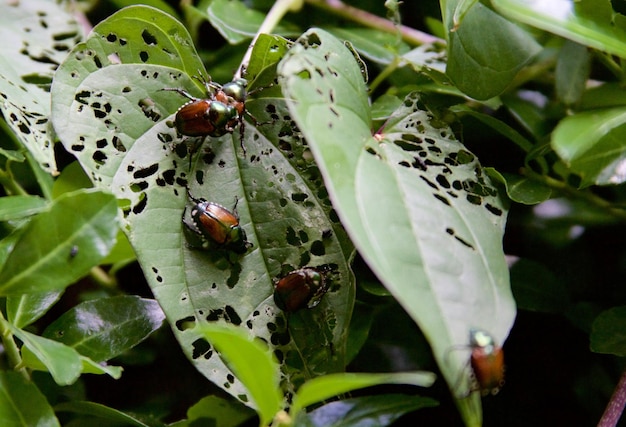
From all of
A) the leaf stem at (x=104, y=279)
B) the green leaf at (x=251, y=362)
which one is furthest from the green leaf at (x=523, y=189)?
the leaf stem at (x=104, y=279)

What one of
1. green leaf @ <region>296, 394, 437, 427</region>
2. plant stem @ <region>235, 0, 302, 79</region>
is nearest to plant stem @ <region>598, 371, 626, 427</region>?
green leaf @ <region>296, 394, 437, 427</region>

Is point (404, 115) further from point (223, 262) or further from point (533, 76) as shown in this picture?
point (533, 76)

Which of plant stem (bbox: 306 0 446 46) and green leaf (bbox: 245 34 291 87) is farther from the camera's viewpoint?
plant stem (bbox: 306 0 446 46)

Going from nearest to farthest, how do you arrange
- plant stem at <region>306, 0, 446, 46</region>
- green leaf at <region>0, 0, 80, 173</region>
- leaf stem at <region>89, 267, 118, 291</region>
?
green leaf at <region>0, 0, 80, 173</region> → leaf stem at <region>89, 267, 118, 291</region> → plant stem at <region>306, 0, 446, 46</region>

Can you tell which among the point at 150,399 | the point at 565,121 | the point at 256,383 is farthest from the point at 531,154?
the point at 150,399

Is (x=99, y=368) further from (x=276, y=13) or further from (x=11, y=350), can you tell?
(x=276, y=13)

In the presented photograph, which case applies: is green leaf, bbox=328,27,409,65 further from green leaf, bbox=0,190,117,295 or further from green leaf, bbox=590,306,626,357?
green leaf, bbox=0,190,117,295
